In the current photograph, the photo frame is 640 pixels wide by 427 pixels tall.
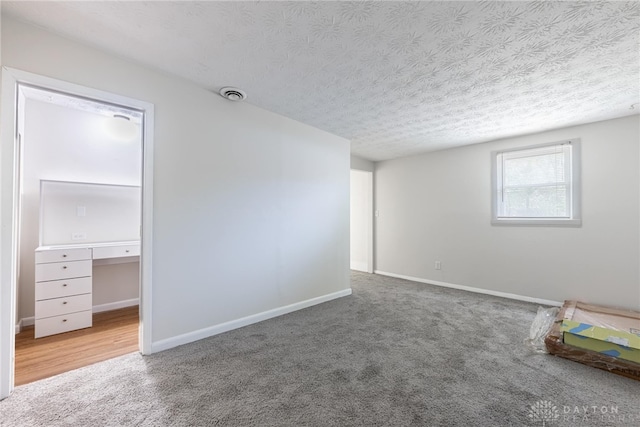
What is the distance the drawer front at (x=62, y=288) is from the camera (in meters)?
2.61

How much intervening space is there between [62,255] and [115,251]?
1.47 feet

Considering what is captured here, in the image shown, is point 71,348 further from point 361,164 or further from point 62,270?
point 361,164

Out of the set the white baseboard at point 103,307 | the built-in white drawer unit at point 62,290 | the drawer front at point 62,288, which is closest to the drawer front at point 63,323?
the built-in white drawer unit at point 62,290

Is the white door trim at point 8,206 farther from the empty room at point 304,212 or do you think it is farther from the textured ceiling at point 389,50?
the textured ceiling at point 389,50

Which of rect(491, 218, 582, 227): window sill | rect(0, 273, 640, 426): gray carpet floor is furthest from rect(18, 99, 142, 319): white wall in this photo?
rect(491, 218, 582, 227): window sill

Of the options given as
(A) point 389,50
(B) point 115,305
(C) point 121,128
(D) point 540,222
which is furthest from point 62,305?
(D) point 540,222

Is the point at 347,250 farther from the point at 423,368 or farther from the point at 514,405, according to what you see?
the point at 514,405

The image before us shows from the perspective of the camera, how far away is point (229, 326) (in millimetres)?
2723

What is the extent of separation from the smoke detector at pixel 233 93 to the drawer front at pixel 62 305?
2.63 m

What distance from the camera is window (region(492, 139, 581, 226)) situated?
3455 millimetres

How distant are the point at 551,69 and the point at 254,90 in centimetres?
258

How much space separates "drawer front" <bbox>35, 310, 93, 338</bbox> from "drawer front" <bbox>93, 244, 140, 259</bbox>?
61 centimetres

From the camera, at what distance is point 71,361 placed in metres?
2.17

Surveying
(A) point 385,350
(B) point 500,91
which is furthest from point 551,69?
(A) point 385,350
